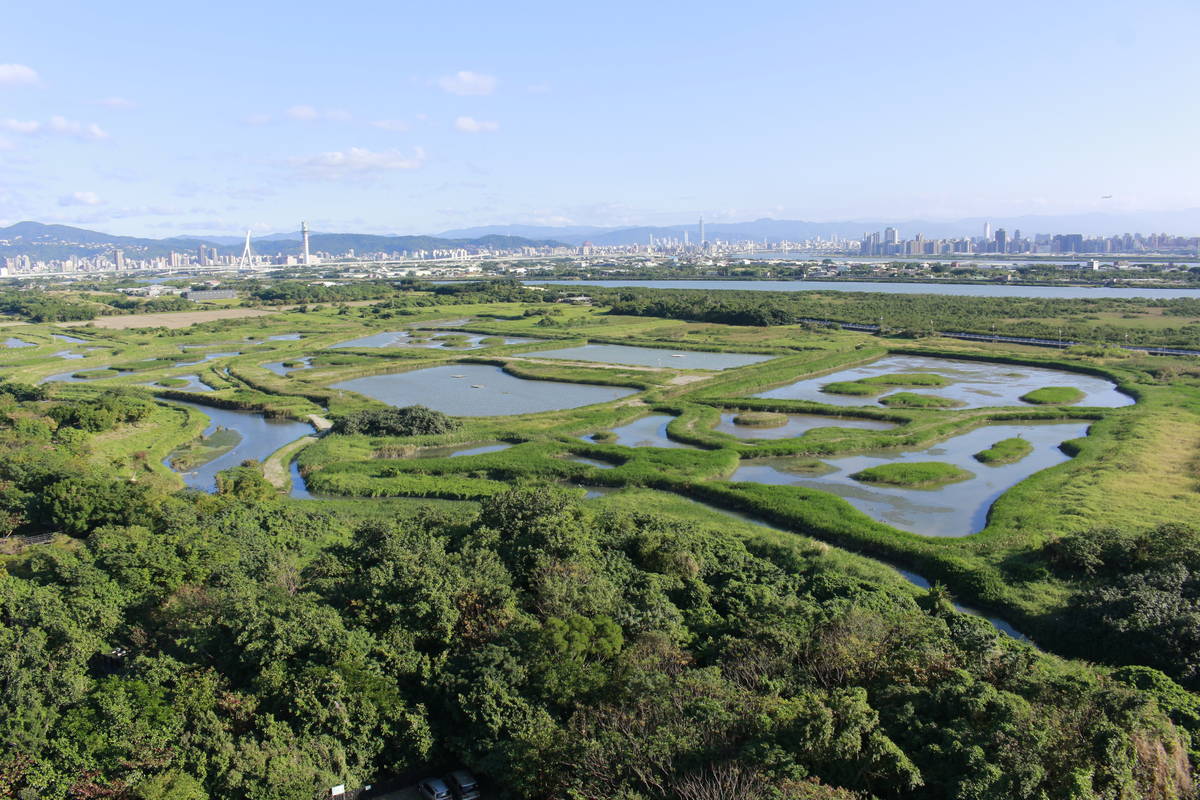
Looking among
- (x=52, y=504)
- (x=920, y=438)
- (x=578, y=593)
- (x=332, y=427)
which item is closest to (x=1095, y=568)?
(x=578, y=593)

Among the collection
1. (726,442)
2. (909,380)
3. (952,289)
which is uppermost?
(952,289)

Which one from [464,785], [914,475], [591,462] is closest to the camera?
[464,785]

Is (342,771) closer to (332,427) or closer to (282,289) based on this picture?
(332,427)

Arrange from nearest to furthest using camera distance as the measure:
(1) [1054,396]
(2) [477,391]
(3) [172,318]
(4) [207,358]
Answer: (1) [1054,396], (2) [477,391], (4) [207,358], (3) [172,318]

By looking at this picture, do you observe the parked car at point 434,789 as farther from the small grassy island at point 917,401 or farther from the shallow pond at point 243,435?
the small grassy island at point 917,401

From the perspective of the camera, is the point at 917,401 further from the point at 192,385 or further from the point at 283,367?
the point at 192,385

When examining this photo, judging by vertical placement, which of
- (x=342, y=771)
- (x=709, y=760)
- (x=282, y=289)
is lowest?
(x=342, y=771)

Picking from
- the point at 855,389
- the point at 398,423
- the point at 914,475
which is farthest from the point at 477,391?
the point at 914,475

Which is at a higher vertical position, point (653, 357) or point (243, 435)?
point (653, 357)
